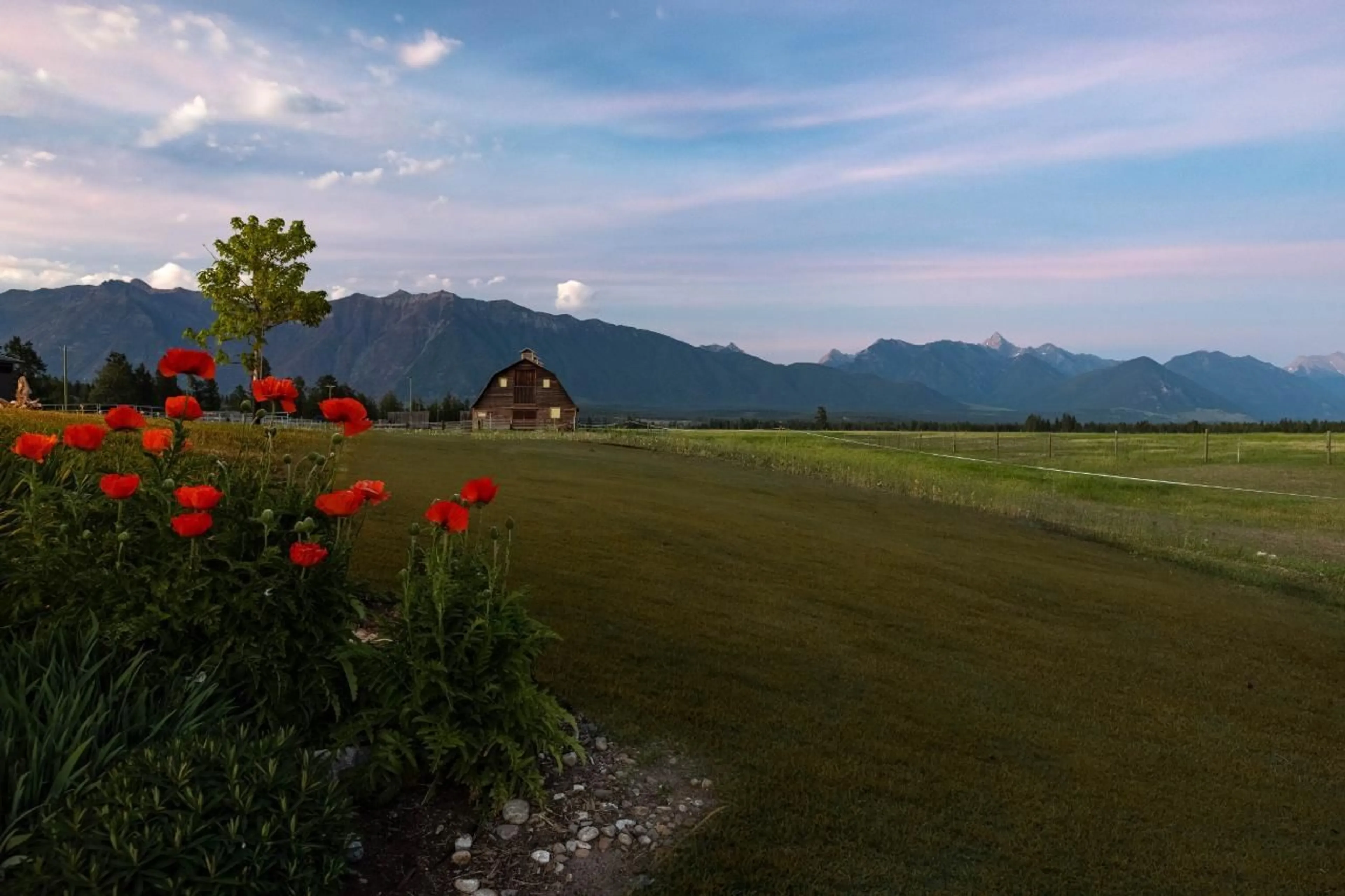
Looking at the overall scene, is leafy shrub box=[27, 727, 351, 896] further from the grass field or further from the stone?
the grass field

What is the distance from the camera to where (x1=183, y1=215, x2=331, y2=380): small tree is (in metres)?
44.5

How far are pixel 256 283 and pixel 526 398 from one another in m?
32.6

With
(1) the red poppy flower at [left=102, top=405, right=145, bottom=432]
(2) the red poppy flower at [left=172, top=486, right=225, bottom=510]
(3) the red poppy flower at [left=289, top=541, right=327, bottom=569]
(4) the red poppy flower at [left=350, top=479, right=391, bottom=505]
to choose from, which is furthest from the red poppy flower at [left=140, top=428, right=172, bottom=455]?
(3) the red poppy flower at [left=289, top=541, right=327, bottom=569]

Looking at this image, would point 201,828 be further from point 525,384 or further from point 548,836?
point 525,384

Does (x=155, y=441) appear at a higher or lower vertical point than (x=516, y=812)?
higher

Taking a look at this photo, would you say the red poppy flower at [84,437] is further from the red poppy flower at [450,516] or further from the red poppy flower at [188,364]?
the red poppy flower at [450,516]

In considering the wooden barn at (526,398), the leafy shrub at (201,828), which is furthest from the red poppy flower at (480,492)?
the wooden barn at (526,398)

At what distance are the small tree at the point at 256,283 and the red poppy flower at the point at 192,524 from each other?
43.2 metres

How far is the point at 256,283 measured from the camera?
45562 mm

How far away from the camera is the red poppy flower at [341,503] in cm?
425

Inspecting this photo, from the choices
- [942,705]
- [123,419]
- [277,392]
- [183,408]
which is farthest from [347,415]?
[942,705]

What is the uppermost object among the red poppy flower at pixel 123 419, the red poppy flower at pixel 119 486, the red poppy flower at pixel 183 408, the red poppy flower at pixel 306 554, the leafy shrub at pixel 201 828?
the red poppy flower at pixel 183 408

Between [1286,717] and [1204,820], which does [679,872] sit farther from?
[1286,717]

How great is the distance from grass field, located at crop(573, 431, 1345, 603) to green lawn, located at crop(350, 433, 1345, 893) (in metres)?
7.02
